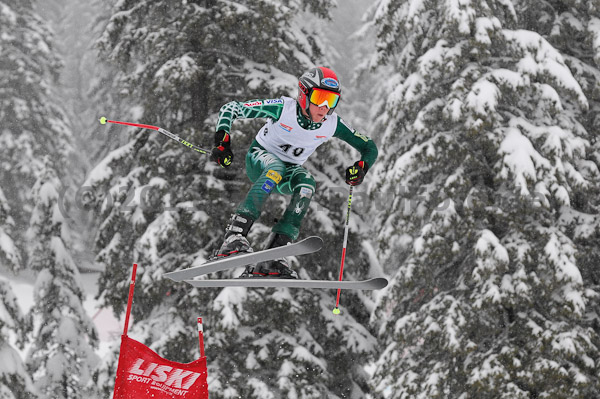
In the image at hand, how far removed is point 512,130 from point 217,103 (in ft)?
15.9

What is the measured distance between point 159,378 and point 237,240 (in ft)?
6.07

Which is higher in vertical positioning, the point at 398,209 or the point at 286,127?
the point at 286,127

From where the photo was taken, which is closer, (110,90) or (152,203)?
(152,203)

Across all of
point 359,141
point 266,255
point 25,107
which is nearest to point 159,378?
point 266,255

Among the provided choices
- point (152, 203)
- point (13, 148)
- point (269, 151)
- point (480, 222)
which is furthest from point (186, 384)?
point (13, 148)

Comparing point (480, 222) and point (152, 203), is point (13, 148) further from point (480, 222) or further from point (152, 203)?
point (480, 222)

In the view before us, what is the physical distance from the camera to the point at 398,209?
12.4 metres

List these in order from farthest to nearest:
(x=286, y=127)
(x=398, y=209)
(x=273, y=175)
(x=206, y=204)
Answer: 1. (x=398, y=209)
2. (x=206, y=204)
3. (x=286, y=127)
4. (x=273, y=175)

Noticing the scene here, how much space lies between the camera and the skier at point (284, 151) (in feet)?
20.0

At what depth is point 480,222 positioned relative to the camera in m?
11.7

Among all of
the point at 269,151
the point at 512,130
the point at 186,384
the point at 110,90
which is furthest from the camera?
the point at 110,90

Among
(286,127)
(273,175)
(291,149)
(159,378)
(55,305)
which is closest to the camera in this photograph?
(273,175)

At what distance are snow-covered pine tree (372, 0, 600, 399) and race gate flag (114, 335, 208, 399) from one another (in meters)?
5.00

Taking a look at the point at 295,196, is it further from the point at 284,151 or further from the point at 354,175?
the point at 354,175
